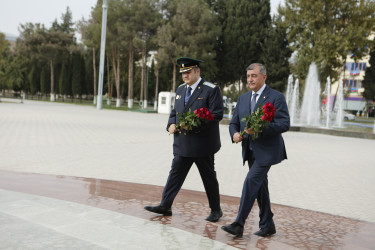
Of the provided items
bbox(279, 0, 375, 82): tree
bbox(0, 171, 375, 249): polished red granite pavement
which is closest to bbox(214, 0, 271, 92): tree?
bbox(279, 0, 375, 82): tree

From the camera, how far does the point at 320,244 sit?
13.3ft

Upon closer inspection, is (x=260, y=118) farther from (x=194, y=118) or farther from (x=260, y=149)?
(x=194, y=118)

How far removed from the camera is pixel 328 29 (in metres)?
37.2

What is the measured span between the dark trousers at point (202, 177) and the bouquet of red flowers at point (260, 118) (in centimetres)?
83

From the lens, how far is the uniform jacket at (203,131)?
4449 millimetres

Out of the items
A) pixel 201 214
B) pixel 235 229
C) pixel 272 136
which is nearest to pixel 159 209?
pixel 201 214

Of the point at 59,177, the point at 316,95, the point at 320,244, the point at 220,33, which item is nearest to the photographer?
the point at 320,244

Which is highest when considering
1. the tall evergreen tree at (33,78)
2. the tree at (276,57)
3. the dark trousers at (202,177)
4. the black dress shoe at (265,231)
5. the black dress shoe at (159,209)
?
the tree at (276,57)

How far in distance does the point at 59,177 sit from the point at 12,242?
3547 mm

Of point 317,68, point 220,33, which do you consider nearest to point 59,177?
point 317,68

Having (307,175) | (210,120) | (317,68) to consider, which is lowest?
(307,175)

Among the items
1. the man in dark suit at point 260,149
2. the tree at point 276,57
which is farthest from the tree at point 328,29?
the man in dark suit at point 260,149

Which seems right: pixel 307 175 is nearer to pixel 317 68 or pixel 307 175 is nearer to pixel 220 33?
pixel 317 68

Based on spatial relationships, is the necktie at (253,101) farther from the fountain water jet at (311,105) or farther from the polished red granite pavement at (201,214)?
the fountain water jet at (311,105)
